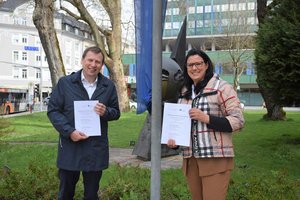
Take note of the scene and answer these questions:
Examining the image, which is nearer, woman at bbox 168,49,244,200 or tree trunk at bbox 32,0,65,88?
woman at bbox 168,49,244,200

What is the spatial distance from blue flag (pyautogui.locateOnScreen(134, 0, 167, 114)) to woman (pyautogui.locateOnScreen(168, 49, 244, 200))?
23.9 inches

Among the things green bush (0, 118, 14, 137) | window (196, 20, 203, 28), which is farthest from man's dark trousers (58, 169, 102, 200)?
window (196, 20, 203, 28)

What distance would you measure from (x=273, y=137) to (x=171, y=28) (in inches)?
1843

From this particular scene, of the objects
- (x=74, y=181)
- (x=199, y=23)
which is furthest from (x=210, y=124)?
(x=199, y=23)

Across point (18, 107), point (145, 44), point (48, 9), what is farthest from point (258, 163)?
point (18, 107)

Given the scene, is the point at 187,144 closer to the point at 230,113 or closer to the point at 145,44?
the point at 230,113

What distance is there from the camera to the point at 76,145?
3861 mm

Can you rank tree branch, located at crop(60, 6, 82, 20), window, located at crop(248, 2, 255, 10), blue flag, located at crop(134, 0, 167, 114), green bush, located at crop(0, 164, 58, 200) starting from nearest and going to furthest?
blue flag, located at crop(134, 0, 167, 114)
green bush, located at crop(0, 164, 58, 200)
tree branch, located at crop(60, 6, 82, 20)
window, located at crop(248, 2, 255, 10)

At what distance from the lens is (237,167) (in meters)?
8.48

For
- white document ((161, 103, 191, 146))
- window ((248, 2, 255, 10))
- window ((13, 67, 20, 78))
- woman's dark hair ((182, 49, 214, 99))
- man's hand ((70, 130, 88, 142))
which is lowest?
man's hand ((70, 130, 88, 142))

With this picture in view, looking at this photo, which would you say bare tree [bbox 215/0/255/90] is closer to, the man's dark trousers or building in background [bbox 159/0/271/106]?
building in background [bbox 159/0/271/106]

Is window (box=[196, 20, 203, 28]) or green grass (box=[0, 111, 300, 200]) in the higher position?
window (box=[196, 20, 203, 28])

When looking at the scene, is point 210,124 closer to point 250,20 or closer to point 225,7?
point 250,20

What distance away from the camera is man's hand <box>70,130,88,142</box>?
373 cm
